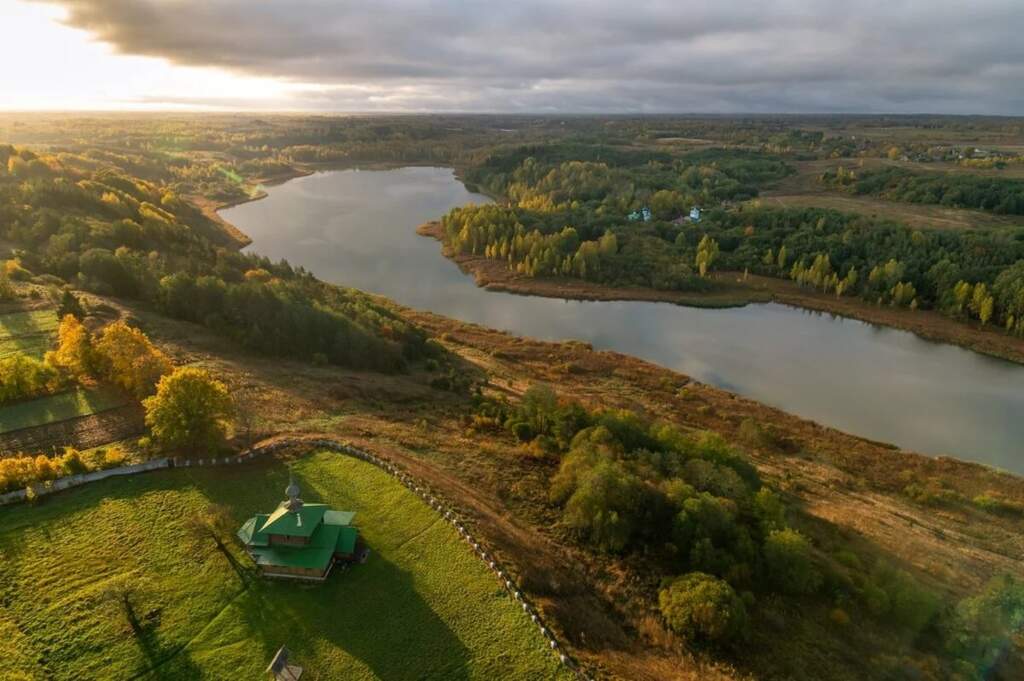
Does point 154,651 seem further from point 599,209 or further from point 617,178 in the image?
point 617,178

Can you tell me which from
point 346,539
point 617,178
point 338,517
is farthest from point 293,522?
point 617,178

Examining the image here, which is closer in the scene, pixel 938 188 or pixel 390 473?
pixel 390 473

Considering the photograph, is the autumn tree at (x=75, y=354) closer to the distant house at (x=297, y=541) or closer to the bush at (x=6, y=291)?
the bush at (x=6, y=291)

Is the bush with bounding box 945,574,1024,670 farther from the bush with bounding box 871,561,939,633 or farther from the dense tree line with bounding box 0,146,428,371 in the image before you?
the dense tree line with bounding box 0,146,428,371

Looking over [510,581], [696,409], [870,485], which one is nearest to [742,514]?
A: [510,581]

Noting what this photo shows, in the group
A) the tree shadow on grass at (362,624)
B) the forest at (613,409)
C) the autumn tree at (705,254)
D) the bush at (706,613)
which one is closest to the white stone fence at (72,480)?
the forest at (613,409)
